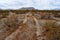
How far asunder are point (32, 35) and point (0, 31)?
389 cm

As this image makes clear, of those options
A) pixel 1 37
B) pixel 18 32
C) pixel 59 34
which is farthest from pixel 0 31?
pixel 59 34

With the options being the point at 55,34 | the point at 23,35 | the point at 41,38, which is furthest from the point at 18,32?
the point at 55,34

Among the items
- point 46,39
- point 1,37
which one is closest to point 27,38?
point 46,39

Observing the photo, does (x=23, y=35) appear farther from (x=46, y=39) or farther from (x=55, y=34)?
(x=55, y=34)

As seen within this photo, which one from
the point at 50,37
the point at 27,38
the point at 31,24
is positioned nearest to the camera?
the point at 27,38

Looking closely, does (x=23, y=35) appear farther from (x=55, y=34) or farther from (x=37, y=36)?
(x=55, y=34)

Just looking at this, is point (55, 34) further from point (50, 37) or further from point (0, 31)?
point (0, 31)

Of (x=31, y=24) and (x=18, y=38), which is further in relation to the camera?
(x=31, y=24)

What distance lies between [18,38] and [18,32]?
0.62m

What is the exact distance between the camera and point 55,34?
17.7 meters

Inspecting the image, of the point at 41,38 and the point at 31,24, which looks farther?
the point at 31,24

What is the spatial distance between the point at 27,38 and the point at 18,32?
92 centimetres

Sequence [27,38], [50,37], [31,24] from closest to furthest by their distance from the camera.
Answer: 1. [27,38]
2. [50,37]
3. [31,24]

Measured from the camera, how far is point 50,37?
16.9 meters
